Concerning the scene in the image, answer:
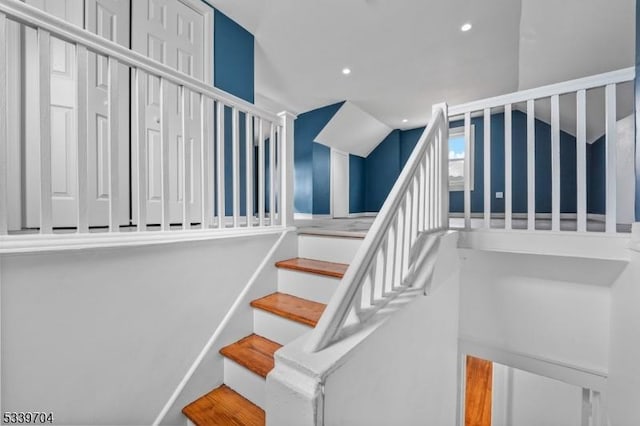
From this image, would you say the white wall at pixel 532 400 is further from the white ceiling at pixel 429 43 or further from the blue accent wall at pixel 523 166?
the blue accent wall at pixel 523 166

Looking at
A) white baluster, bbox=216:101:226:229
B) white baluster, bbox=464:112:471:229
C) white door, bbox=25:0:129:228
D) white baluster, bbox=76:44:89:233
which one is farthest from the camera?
white baluster, bbox=464:112:471:229

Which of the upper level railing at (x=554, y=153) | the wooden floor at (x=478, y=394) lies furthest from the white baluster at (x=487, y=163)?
the wooden floor at (x=478, y=394)

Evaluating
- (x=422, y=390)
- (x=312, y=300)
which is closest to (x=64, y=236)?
(x=312, y=300)

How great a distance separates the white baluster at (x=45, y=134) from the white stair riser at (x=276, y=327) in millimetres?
1073

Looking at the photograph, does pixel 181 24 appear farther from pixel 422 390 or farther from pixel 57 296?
pixel 422 390

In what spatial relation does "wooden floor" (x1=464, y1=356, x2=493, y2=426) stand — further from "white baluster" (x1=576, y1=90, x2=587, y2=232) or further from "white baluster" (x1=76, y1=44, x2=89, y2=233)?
"white baluster" (x1=76, y1=44, x2=89, y2=233)

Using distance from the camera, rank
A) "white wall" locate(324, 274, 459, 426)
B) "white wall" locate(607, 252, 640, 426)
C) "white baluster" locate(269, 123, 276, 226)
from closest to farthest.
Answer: "white wall" locate(324, 274, 459, 426)
"white wall" locate(607, 252, 640, 426)
"white baluster" locate(269, 123, 276, 226)

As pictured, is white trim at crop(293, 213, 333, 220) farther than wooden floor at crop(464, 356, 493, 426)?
Yes

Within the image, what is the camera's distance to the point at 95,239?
3.47ft

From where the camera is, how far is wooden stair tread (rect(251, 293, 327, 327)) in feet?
4.66

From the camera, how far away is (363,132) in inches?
270

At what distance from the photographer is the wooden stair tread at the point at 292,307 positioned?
4.66ft

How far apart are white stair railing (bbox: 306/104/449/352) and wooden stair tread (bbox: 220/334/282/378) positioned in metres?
0.69

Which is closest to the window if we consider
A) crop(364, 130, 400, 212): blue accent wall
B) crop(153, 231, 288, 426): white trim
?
crop(364, 130, 400, 212): blue accent wall
